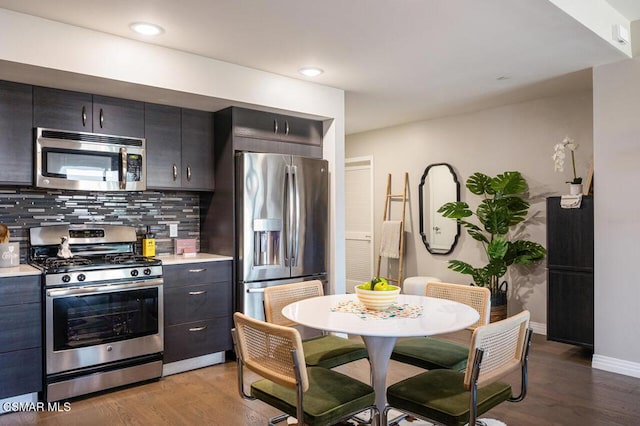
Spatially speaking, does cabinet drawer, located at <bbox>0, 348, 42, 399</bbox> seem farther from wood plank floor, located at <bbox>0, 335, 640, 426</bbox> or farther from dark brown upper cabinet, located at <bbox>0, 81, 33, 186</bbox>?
dark brown upper cabinet, located at <bbox>0, 81, 33, 186</bbox>

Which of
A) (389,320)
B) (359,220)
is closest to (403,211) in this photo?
(359,220)

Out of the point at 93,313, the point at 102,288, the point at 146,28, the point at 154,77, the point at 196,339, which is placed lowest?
the point at 196,339

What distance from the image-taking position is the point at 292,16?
288 cm

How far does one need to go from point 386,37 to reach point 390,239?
11.4 feet

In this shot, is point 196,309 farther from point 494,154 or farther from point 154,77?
point 494,154

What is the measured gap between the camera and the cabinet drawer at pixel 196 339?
366cm

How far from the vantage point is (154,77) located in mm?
3359

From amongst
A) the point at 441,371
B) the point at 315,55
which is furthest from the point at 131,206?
the point at 441,371

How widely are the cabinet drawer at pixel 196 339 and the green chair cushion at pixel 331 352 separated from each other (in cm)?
128

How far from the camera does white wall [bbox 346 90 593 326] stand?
4785 mm

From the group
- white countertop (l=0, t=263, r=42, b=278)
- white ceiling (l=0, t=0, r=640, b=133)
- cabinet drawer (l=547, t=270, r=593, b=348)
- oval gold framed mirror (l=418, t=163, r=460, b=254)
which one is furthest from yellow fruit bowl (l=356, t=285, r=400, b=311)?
oval gold framed mirror (l=418, t=163, r=460, b=254)

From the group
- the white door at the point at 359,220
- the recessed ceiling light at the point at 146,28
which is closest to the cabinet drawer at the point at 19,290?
the recessed ceiling light at the point at 146,28

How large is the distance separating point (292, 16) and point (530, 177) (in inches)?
129

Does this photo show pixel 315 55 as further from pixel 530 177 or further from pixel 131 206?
pixel 530 177
